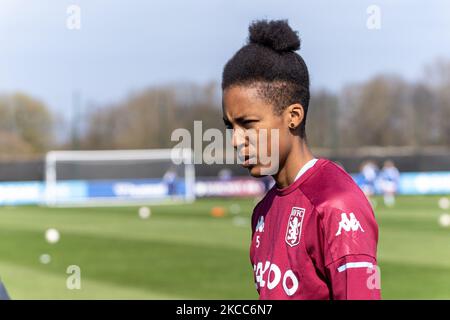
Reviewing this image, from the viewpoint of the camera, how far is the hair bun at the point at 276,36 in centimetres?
281

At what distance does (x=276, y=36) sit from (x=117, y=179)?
101 feet

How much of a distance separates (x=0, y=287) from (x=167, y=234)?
1385 centimetres

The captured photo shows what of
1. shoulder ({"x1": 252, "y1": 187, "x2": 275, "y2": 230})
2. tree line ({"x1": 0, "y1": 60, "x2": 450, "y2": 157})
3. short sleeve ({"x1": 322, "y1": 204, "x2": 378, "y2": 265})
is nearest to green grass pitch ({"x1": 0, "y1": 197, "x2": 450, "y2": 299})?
shoulder ({"x1": 252, "y1": 187, "x2": 275, "y2": 230})

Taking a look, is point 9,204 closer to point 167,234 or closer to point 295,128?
point 167,234

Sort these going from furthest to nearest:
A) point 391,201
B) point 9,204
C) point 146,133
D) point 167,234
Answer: point 146,133, point 9,204, point 391,201, point 167,234

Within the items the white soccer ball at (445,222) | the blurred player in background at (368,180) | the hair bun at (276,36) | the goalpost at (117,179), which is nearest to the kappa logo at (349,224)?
the hair bun at (276,36)

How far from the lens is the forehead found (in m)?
2.71

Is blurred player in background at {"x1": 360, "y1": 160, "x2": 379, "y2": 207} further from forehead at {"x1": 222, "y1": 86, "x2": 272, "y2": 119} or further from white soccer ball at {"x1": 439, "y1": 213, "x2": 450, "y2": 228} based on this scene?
forehead at {"x1": 222, "y1": 86, "x2": 272, "y2": 119}

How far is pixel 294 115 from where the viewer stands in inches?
109

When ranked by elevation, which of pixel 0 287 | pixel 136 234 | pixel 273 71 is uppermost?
pixel 273 71

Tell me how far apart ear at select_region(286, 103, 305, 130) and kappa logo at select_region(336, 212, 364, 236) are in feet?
1.62

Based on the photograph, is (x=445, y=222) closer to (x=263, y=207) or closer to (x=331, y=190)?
(x=263, y=207)
